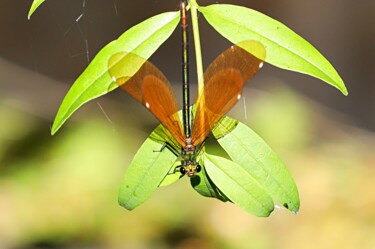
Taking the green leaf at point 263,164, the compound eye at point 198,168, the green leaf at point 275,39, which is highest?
the green leaf at point 275,39

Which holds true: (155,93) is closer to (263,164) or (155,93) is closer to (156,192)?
(263,164)

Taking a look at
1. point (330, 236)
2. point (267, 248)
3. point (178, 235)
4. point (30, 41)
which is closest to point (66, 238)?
point (178, 235)

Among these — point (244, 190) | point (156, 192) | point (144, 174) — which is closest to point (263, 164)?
point (244, 190)

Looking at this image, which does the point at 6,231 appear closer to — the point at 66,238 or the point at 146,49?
the point at 66,238

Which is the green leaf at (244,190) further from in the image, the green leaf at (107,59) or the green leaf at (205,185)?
the green leaf at (107,59)

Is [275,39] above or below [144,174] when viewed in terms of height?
above

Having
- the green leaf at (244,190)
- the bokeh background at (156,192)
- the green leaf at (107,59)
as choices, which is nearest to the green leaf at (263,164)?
the green leaf at (244,190)

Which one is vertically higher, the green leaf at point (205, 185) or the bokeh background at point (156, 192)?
the green leaf at point (205, 185)
